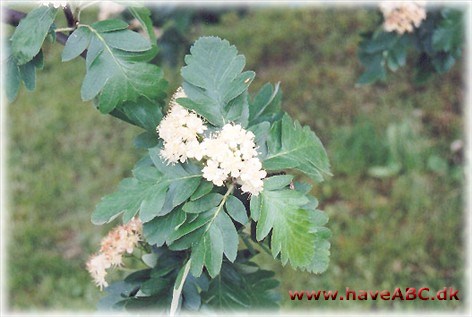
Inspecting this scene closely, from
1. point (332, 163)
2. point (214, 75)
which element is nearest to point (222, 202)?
point (214, 75)

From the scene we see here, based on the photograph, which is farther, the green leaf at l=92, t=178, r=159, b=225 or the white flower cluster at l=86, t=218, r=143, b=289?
the white flower cluster at l=86, t=218, r=143, b=289

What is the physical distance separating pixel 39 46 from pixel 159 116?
0.98 ft

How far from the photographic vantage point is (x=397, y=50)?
229cm

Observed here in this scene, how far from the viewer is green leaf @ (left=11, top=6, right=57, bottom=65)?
1.46m

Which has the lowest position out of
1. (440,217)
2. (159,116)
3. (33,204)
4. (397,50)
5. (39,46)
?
A: (33,204)

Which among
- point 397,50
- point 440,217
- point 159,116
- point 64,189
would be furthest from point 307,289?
point 159,116

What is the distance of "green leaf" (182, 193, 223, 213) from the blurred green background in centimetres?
177

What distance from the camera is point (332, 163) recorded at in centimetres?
372

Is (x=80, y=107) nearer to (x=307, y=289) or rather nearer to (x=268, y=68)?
(x=268, y=68)

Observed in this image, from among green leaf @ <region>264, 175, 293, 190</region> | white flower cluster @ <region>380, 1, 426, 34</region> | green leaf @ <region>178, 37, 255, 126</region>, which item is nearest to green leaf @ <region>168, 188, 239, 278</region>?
green leaf @ <region>264, 175, 293, 190</region>

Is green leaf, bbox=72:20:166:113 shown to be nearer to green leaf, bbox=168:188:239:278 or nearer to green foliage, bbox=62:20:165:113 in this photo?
green foliage, bbox=62:20:165:113

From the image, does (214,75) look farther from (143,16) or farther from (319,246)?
(319,246)

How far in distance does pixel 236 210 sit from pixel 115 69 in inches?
17.2

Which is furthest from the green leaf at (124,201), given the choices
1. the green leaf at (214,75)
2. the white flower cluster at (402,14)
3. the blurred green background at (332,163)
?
the blurred green background at (332,163)
